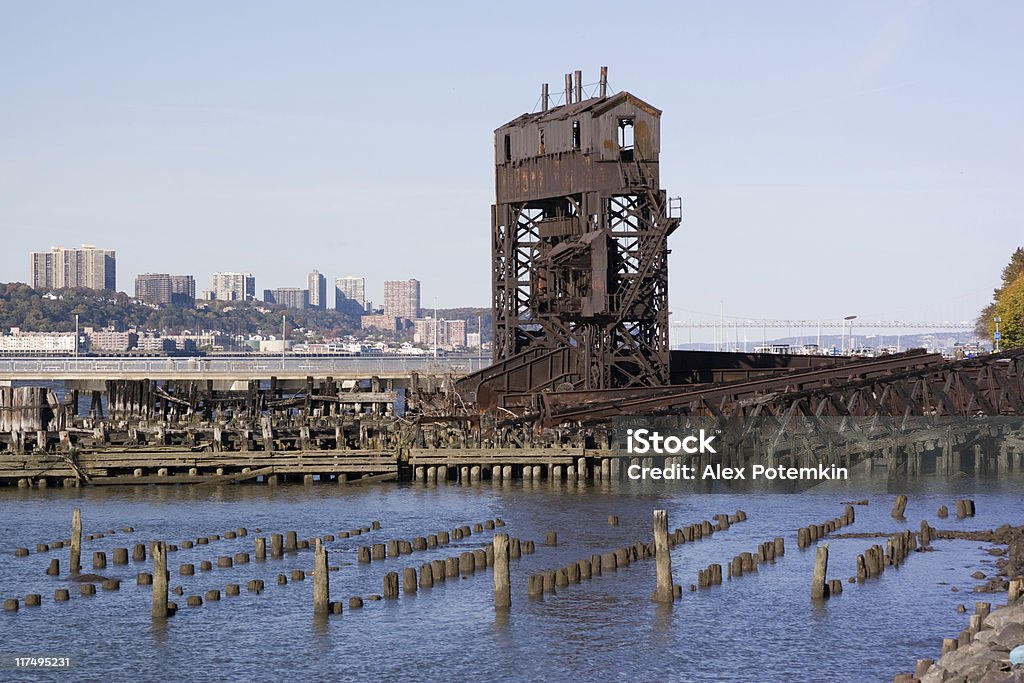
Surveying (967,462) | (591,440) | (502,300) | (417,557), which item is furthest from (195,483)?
(967,462)

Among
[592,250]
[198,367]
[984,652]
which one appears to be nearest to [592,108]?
[592,250]

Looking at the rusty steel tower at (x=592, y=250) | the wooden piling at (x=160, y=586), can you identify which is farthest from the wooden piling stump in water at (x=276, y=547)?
the rusty steel tower at (x=592, y=250)

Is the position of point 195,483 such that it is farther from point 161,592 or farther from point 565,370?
point 161,592

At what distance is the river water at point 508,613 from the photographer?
112ft

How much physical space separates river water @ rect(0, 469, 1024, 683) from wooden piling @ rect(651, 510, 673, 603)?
1.93ft

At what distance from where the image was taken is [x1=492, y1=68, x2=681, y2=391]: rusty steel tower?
260 feet

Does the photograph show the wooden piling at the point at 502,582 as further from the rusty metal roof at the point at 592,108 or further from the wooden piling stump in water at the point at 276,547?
the rusty metal roof at the point at 592,108

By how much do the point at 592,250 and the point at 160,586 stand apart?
4394 cm

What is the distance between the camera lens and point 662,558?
3903 centimetres

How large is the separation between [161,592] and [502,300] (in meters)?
53.4

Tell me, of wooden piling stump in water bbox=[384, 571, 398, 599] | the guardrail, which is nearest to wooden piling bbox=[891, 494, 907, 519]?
wooden piling stump in water bbox=[384, 571, 398, 599]

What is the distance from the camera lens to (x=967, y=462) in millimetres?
71250

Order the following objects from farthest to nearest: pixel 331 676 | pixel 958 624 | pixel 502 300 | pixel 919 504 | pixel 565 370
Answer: pixel 502 300, pixel 565 370, pixel 919 504, pixel 958 624, pixel 331 676

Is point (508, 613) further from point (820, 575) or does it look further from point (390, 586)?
point (820, 575)
